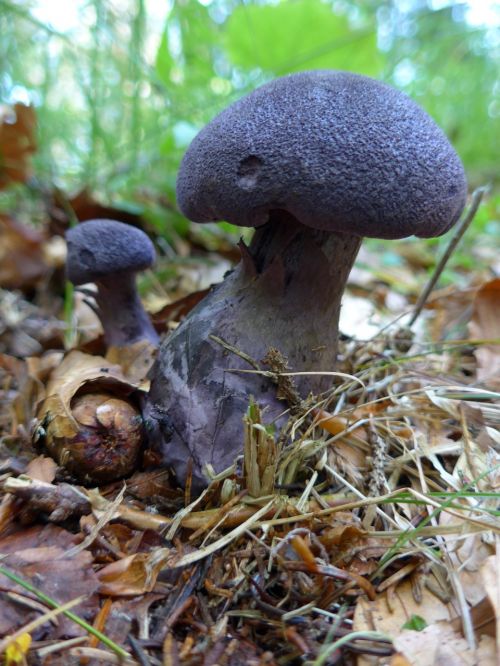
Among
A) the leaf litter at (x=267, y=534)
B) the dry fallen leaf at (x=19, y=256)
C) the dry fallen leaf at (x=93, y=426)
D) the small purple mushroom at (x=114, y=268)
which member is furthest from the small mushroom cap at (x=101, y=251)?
the dry fallen leaf at (x=19, y=256)

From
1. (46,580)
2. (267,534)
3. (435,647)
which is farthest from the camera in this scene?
(267,534)

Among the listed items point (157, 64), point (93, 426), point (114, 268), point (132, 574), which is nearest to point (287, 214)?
point (114, 268)

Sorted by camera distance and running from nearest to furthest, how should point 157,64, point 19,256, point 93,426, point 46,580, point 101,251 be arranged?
point 46,580 < point 93,426 < point 101,251 < point 19,256 < point 157,64

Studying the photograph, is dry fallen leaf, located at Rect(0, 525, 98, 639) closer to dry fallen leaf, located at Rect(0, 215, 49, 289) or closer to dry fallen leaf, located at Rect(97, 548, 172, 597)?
dry fallen leaf, located at Rect(97, 548, 172, 597)

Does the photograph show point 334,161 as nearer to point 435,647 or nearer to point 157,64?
point 435,647

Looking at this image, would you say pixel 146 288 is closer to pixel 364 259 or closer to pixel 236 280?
pixel 236 280

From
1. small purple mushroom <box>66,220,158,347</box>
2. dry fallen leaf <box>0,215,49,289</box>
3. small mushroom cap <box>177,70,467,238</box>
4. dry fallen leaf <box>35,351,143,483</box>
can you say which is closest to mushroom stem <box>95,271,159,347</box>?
small purple mushroom <box>66,220,158,347</box>
